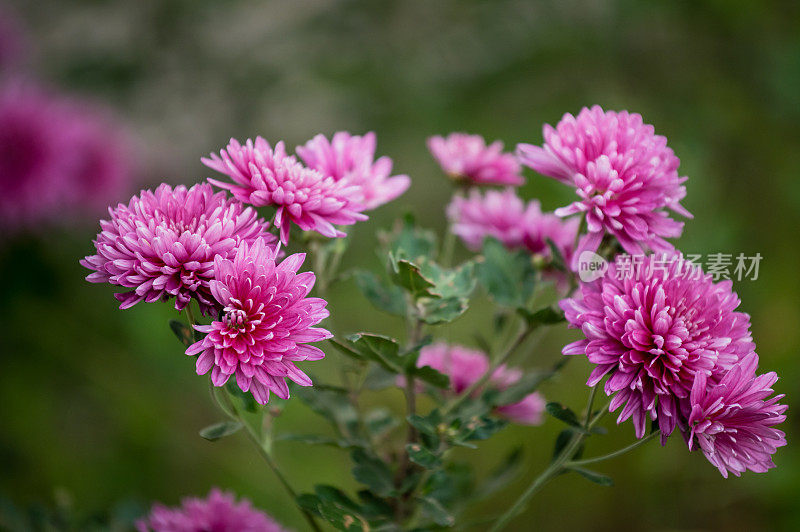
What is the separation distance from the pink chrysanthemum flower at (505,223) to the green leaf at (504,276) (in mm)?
26

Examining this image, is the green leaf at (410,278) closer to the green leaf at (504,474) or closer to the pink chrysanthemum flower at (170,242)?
the pink chrysanthemum flower at (170,242)

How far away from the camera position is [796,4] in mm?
1368

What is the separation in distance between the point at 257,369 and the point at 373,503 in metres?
0.18

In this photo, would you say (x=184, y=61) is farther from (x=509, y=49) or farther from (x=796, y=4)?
(x=796, y=4)

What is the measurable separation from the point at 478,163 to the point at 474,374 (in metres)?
0.18

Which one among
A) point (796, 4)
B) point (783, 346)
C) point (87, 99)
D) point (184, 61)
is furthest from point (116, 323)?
point (796, 4)

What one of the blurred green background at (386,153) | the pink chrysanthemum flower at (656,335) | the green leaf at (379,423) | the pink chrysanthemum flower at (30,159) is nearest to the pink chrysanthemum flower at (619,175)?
the pink chrysanthemum flower at (656,335)

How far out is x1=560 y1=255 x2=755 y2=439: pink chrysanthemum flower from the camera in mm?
365

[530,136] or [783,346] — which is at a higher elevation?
[530,136]

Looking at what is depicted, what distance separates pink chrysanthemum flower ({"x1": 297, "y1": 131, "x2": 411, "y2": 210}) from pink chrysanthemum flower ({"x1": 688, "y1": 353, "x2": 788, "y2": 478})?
0.23m

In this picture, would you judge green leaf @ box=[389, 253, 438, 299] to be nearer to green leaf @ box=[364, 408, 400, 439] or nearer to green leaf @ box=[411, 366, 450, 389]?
green leaf @ box=[411, 366, 450, 389]

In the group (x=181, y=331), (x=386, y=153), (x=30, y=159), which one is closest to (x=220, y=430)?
(x=181, y=331)

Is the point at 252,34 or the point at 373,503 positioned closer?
the point at 373,503

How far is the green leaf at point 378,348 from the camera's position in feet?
1.36
